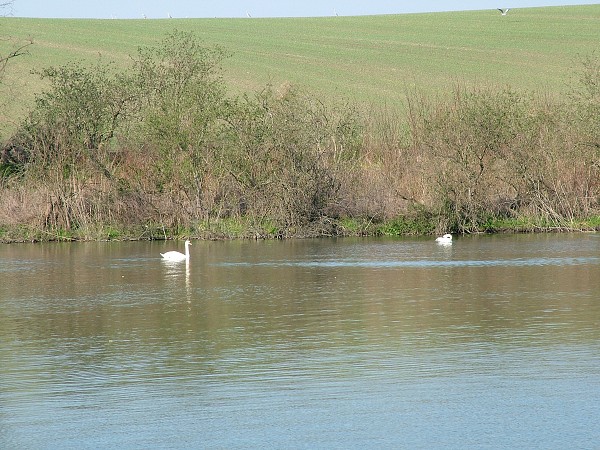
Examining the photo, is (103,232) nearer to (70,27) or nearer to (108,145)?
(108,145)

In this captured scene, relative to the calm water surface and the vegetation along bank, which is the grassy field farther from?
the calm water surface

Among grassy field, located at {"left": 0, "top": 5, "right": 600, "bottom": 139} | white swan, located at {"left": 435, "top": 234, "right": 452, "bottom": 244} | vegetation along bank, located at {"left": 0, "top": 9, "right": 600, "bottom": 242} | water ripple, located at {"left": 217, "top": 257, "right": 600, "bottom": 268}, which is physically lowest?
water ripple, located at {"left": 217, "top": 257, "right": 600, "bottom": 268}

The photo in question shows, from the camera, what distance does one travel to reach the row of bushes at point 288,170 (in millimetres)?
32281

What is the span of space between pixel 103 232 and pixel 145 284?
11.4m

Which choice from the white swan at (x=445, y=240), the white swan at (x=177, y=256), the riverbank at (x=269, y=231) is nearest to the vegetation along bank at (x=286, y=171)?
the riverbank at (x=269, y=231)

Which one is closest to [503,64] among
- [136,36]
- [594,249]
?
[136,36]

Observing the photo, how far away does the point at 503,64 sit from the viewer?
217 ft

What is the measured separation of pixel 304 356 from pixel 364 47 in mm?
62919

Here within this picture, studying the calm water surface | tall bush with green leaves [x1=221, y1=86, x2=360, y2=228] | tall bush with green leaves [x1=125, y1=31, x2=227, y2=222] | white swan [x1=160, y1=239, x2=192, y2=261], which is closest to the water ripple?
the calm water surface

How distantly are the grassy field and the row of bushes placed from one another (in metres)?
18.2

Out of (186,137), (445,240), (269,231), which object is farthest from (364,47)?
(445,240)

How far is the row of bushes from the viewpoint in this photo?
106 ft

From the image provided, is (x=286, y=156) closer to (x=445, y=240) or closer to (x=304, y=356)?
(x=445, y=240)

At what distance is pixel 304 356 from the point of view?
12750 mm
